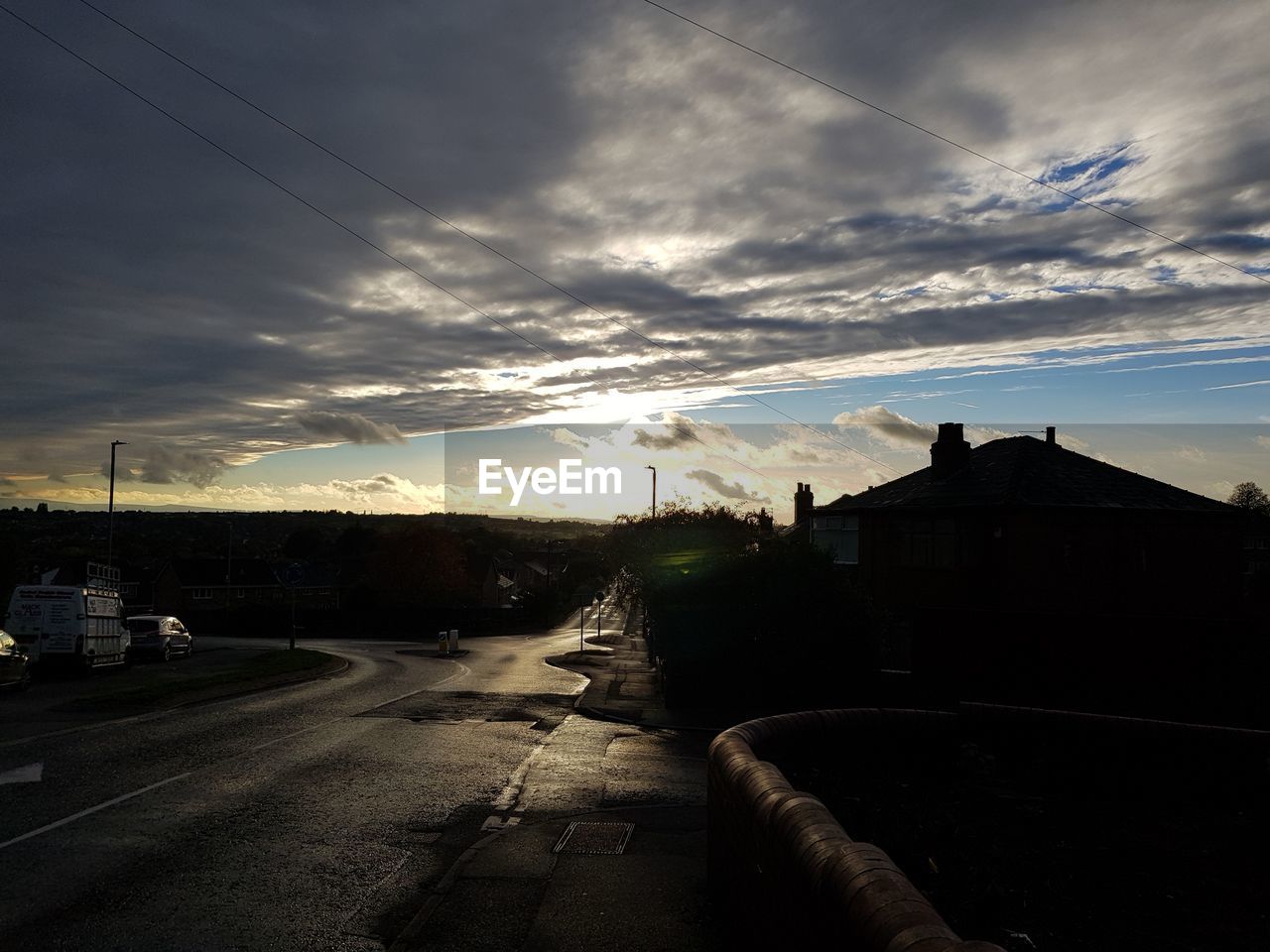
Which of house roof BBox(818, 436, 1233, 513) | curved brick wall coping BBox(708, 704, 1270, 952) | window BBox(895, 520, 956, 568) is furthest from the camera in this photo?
window BBox(895, 520, 956, 568)

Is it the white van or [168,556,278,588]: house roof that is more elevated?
the white van

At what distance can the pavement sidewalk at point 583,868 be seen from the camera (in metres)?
7.15

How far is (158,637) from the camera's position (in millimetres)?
35469

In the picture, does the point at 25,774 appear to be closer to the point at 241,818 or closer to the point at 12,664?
the point at 241,818

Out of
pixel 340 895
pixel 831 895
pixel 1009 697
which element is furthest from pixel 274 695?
pixel 831 895

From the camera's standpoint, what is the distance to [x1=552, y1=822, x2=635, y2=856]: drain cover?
974 cm

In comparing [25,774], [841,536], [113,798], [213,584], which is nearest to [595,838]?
[113,798]

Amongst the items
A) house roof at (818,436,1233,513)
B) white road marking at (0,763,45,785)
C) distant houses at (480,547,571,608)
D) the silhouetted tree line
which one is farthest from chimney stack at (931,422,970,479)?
distant houses at (480,547,571,608)

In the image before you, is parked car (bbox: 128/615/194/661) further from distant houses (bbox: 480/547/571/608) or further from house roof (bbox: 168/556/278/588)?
house roof (bbox: 168/556/278/588)

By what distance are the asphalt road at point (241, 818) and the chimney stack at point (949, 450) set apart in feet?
70.7

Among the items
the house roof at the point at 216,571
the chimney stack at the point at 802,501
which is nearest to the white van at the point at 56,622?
the chimney stack at the point at 802,501

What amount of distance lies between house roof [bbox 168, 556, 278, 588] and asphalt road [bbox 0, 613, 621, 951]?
297 ft

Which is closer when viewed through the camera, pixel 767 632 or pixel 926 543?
pixel 767 632

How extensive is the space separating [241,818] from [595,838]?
421 cm
